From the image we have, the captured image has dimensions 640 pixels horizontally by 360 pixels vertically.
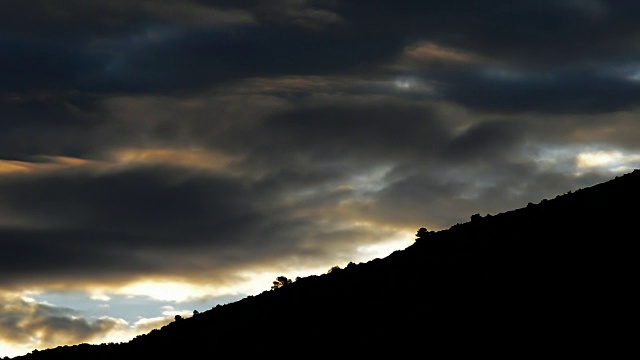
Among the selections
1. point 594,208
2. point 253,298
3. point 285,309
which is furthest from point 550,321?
point 253,298

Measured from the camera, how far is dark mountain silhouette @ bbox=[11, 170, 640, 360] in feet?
132

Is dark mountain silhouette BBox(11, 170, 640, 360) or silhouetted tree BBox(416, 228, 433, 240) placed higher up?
silhouetted tree BBox(416, 228, 433, 240)

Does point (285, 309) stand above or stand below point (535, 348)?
above

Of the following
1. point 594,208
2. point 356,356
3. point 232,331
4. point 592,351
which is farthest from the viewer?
point 232,331

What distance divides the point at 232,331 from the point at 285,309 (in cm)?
372

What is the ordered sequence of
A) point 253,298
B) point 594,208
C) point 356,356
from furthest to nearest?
point 253,298 < point 594,208 < point 356,356

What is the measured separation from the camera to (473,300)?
46.8 m

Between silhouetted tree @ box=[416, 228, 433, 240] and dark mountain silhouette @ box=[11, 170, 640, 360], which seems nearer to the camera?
dark mountain silhouette @ box=[11, 170, 640, 360]

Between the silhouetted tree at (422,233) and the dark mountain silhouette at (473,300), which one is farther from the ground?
the silhouetted tree at (422,233)

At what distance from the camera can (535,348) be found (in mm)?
38438

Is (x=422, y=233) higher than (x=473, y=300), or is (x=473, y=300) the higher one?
(x=422, y=233)

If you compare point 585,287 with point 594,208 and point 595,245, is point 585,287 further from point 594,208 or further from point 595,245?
point 594,208

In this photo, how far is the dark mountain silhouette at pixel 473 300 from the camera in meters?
40.3

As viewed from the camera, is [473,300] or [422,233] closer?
[473,300]
